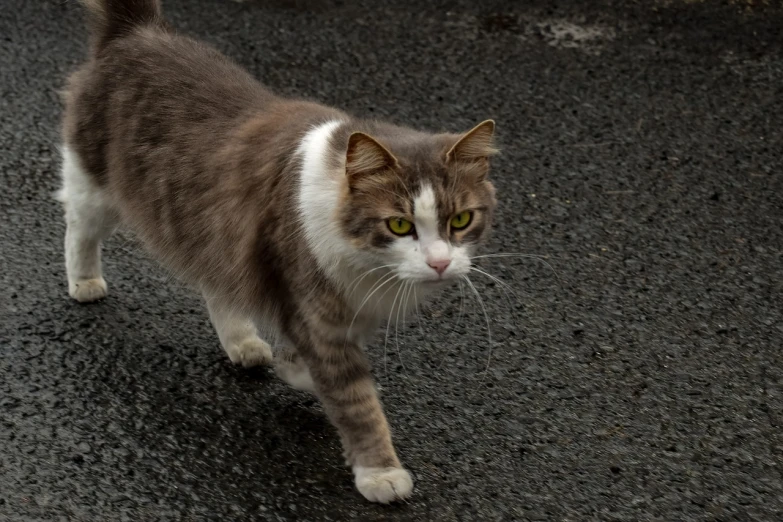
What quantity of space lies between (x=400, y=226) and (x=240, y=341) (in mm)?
923

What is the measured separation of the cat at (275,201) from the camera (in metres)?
2.56

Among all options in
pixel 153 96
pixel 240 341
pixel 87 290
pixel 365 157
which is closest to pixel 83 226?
pixel 87 290

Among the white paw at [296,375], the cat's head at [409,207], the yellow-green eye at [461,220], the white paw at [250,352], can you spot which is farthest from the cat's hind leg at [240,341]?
the yellow-green eye at [461,220]

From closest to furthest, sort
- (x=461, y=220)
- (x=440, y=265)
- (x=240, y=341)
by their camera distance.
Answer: (x=440, y=265) → (x=461, y=220) → (x=240, y=341)

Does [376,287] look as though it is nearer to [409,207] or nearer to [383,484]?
[409,207]

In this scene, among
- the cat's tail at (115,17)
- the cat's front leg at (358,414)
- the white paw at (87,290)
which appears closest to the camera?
the cat's front leg at (358,414)

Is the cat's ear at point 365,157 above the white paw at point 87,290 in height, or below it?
above

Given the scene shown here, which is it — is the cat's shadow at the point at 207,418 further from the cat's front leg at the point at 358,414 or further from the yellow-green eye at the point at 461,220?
the yellow-green eye at the point at 461,220

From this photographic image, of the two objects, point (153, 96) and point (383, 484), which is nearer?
point (383, 484)

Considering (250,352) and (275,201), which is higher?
(275,201)

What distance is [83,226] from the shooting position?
3.36m

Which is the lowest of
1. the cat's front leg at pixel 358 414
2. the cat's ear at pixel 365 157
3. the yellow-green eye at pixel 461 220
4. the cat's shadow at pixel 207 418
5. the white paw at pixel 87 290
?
the cat's shadow at pixel 207 418

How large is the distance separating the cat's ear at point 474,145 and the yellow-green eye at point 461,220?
0.15 m

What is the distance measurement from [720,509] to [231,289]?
1496 millimetres
